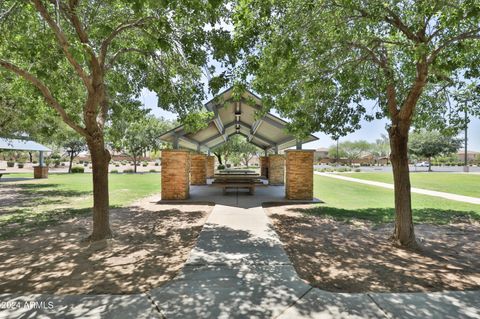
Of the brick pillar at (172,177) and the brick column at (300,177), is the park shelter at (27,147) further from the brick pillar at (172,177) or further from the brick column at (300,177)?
the brick column at (300,177)

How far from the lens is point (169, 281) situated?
163 inches

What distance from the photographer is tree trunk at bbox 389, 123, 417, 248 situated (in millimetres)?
6020

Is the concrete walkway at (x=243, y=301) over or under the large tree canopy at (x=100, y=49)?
under

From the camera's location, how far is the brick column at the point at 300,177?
41.0 feet

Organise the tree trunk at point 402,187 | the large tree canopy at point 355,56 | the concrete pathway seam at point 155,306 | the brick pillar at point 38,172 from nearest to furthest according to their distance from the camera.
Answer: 1. the concrete pathway seam at point 155,306
2. the large tree canopy at point 355,56
3. the tree trunk at point 402,187
4. the brick pillar at point 38,172

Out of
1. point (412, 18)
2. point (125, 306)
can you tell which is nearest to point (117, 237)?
point (125, 306)

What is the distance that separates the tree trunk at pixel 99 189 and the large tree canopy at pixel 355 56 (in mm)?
4047

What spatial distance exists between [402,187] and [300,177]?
6490 millimetres

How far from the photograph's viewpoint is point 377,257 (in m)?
5.33

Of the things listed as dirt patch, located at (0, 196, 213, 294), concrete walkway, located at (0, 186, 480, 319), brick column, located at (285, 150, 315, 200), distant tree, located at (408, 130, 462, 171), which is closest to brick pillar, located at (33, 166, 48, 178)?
dirt patch, located at (0, 196, 213, 294)

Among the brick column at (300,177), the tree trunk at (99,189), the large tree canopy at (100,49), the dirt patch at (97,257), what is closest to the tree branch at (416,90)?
the large tree canopy at (100,49)

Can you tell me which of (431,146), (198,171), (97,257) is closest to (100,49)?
(97,257)

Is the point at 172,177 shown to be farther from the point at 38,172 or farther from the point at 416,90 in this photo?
the point at 38,172

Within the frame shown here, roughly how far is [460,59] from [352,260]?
5055 millimetres
